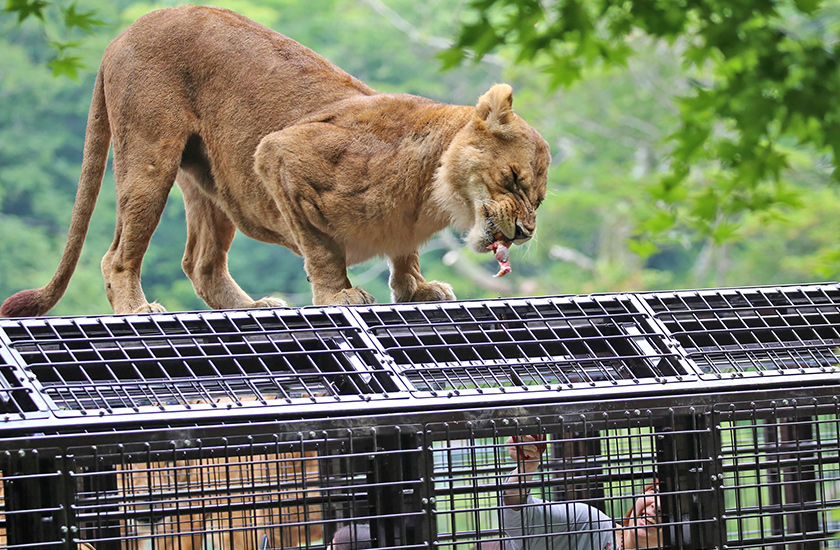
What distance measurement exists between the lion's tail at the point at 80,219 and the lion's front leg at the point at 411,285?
4.03 ft

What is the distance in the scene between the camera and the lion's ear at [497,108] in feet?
12.0

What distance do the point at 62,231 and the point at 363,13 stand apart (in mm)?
5764

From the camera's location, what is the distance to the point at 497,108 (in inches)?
144

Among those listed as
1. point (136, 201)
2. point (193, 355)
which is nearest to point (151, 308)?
point (136, 201)

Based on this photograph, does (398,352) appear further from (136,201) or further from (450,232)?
(450,232)

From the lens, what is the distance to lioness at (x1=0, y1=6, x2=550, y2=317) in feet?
12.0

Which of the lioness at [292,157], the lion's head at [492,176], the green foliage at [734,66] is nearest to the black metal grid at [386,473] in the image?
the green foliage at [734,66]

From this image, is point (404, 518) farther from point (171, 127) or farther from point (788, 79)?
point (171, 127)

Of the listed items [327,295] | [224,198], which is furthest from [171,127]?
[327,295]

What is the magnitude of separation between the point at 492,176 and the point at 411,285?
0.61 meters

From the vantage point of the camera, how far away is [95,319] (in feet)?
8.06

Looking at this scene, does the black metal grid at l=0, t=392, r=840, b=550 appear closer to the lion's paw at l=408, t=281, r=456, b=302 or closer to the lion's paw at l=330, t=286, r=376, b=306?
the lion's paw at l=330, t=286, r=376, b=306

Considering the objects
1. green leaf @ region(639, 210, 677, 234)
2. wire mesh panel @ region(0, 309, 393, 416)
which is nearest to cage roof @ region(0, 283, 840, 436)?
wire mesh panel @ region(0, 309, 393, 416)

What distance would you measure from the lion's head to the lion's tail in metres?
1.46
